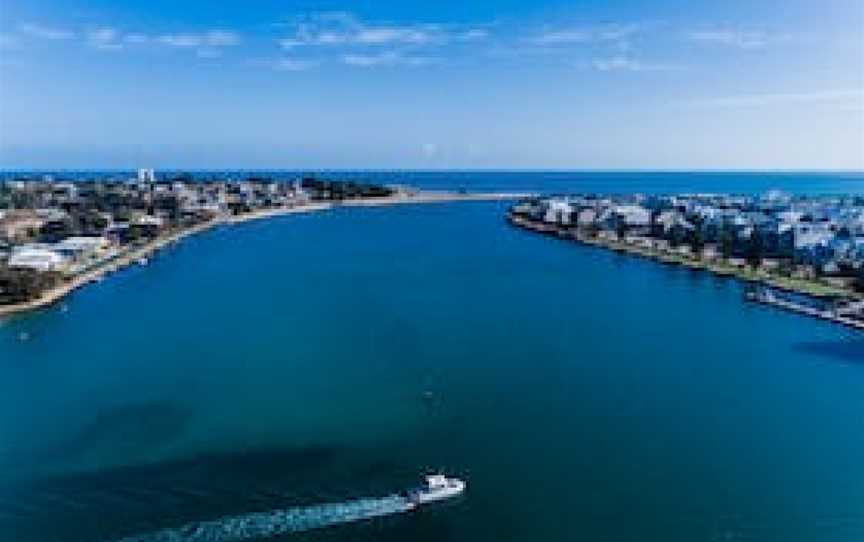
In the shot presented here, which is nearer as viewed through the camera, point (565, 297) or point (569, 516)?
point (569, 516)

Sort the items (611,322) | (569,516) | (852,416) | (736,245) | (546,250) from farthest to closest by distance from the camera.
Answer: (546,250) < (736,245) < (611,322) < (852,416) < (569,516)

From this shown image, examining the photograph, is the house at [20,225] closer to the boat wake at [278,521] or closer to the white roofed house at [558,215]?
the white roofed house at [558,215]

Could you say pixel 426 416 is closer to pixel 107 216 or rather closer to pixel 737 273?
pixel 737 273

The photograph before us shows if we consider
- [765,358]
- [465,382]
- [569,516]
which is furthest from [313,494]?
[765,358]

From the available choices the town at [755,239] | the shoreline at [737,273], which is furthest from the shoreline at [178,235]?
the shoreline at [737,273]

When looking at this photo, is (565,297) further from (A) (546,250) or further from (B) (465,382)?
(A) (546,250)

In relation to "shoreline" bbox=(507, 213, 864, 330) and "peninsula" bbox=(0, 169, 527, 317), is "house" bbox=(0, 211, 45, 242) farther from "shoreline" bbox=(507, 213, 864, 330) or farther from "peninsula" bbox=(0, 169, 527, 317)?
"shoreline" bbox=(507, 213, 864, 330)
